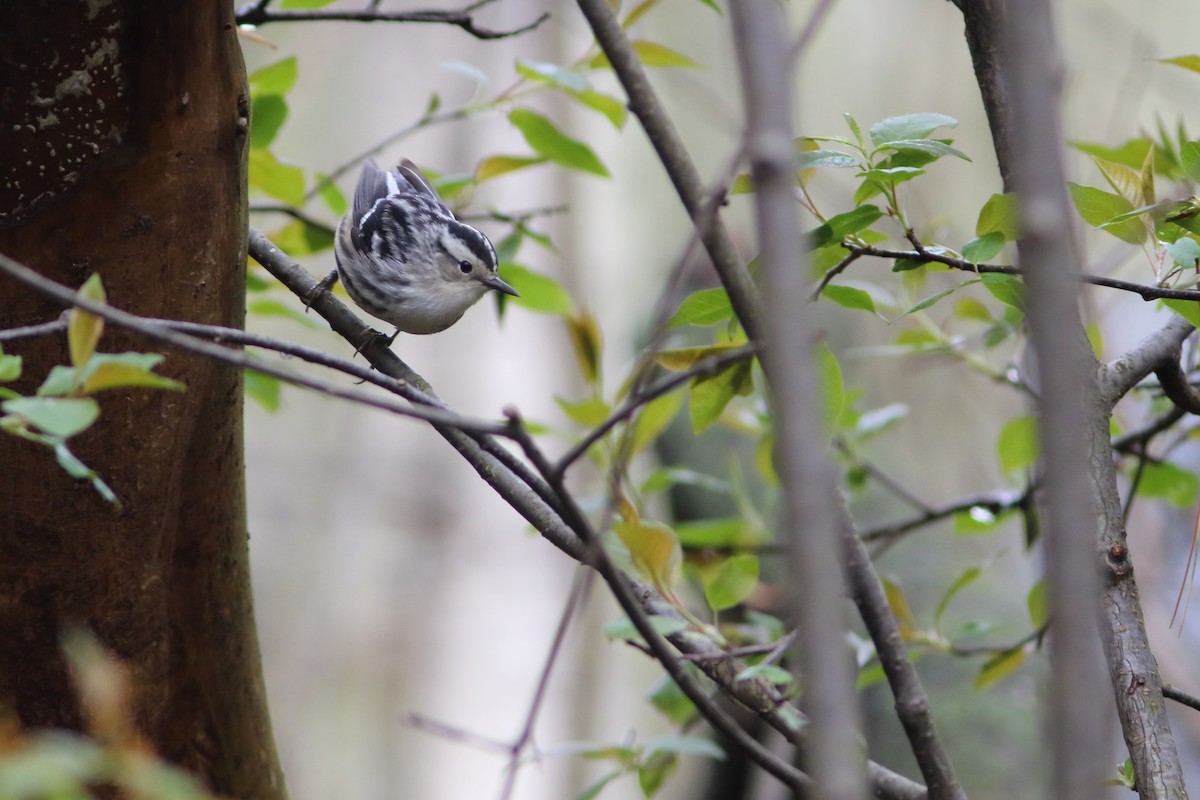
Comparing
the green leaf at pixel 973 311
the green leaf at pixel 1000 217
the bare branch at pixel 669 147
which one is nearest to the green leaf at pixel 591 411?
the green leaf at pixel 973 311

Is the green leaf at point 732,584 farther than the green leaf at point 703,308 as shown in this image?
Yes

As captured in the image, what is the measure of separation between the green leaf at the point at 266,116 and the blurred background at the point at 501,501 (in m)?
0.44

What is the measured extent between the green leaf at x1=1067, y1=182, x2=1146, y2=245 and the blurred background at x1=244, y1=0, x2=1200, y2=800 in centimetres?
87

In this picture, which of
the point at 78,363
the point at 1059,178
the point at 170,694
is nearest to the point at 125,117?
the point at 78,363

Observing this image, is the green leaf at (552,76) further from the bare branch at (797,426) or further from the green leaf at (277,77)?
the bare branch at (797,426)

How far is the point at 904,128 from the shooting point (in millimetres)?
945

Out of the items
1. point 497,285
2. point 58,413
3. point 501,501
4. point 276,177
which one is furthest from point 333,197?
point 501,501

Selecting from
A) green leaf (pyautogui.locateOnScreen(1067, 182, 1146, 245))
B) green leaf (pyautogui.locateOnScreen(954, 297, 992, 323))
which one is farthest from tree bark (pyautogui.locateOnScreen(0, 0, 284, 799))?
green leaf (pyautogui.locateOnScreen(954, 297, 992, 323))

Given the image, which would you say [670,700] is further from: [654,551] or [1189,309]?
[1189,309]

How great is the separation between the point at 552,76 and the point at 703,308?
412mm

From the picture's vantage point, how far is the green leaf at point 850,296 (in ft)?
3.43

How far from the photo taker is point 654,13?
223 inches

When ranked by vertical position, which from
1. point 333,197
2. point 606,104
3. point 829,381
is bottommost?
point 829,381

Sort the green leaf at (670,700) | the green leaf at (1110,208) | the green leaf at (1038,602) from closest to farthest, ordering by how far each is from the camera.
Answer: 1. the green leaf at (1110,208)
2. the green leaf at (1038,602)
3. the green leaf at (670,700)
